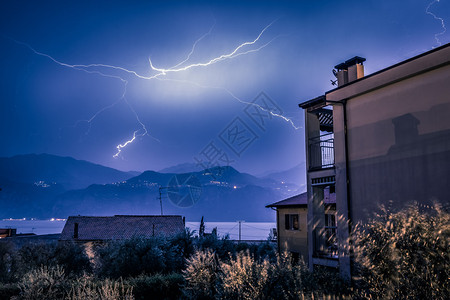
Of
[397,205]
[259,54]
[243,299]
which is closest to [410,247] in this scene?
[397,205]

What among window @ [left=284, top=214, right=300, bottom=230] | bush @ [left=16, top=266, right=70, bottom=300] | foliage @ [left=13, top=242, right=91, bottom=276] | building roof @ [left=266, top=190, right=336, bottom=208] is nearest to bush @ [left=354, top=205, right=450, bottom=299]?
bush @ [left=16, top=266, right=70, bottom=300]

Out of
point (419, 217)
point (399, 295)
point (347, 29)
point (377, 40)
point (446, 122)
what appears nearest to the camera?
point (399, 295)

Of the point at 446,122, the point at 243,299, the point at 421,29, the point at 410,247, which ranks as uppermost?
the point at 421,29

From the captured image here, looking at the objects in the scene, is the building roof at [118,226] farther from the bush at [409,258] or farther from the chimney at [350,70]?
the bush at [409,258]

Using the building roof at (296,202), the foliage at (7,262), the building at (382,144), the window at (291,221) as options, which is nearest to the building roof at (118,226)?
the foliage at (7,262)

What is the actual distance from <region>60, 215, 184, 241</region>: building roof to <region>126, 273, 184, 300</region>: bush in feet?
90.4

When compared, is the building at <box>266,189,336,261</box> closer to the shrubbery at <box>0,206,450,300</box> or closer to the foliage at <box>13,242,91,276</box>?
the shrubbery at <box>0,206,450,300</box>

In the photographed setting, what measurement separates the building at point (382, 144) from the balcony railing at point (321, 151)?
8 centimetres

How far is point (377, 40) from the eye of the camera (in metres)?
76.8

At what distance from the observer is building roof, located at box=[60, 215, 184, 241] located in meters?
42.7

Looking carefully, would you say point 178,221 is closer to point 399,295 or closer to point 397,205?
point 397,205

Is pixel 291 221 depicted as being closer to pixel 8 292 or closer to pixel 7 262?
pixel 8 292

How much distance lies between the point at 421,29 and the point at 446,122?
217ft

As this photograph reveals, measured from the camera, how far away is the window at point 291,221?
21312 millimetres
